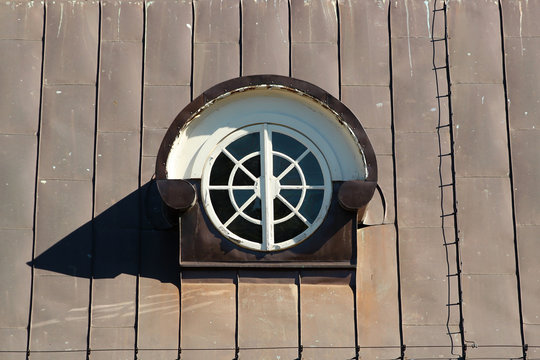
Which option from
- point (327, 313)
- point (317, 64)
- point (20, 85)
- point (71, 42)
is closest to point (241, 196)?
point (327, 313)

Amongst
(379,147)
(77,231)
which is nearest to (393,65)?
(379,147)

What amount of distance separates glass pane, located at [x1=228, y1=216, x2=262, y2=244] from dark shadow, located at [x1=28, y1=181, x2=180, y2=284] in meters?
0.96

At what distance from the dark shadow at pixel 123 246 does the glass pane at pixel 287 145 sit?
193 cm

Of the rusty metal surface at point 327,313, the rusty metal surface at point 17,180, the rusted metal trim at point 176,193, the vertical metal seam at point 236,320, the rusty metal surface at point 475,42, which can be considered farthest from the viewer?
the rusty metal surface at point 475,42

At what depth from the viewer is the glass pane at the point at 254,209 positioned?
52.3 ft

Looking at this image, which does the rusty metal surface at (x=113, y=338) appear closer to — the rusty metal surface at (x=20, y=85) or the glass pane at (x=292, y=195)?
the glass pane at (x=292, y=195)

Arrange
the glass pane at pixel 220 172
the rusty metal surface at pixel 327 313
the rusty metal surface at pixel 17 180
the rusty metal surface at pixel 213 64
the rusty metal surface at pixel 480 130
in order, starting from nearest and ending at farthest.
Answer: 1. the rusty metal surface at pixel 327 313
2. the glass pane at pixel 220 172
3. the rusty metal surface at pixel 17 180
4. the rusty metal surface at pixel 480 130
5. the rusty metal surface at pixel 213 64

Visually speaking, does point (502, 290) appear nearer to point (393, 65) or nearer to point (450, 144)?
point (450, 144)

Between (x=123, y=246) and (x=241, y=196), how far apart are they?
1.93m

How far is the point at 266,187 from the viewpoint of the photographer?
15.9 m

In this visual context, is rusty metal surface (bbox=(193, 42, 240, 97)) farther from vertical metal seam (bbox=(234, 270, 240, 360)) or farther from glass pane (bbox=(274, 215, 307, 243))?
vertical metal seam (bbox=(234, 270, 240, 360))

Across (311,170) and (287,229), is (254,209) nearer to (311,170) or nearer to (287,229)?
(287,229)

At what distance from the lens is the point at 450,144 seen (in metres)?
16.9

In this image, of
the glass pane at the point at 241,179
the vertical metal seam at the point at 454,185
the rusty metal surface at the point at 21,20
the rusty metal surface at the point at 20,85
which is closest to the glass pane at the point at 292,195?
the glass pane at the point at 241,179
